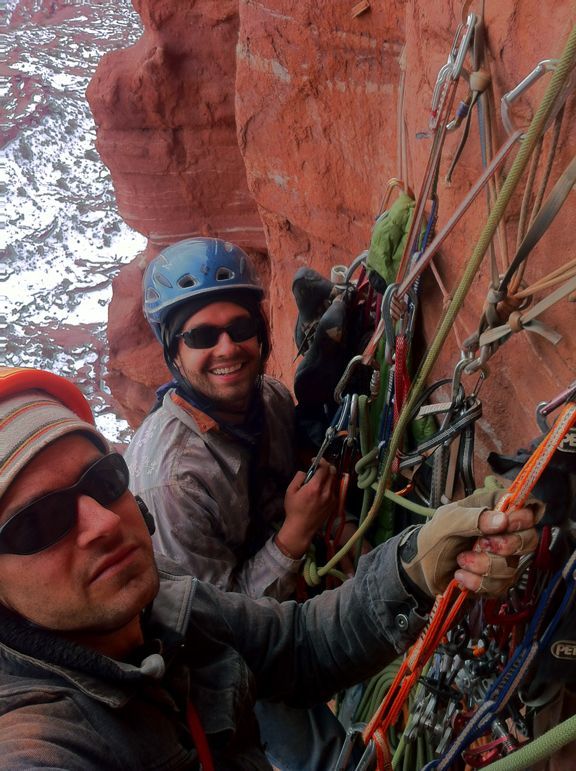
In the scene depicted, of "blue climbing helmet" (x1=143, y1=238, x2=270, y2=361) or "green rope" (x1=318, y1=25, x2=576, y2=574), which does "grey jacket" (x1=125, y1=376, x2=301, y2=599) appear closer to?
"blue climbing helmet" (x1=143, y1=238, x2=270, y2=361)

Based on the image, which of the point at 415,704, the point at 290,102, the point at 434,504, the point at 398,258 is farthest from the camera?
the point at 290,102

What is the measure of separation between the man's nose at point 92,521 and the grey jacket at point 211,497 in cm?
73

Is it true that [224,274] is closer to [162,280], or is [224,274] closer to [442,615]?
[162,280]

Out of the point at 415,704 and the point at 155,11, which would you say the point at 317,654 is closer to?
the point at 415,704

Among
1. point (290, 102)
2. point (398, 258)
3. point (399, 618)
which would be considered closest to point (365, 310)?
point (398, 258)

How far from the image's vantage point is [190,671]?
1264mm

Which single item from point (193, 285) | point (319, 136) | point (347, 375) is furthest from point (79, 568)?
point (319, 136)

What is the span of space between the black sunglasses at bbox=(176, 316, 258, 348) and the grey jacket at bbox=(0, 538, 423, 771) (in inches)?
32.3

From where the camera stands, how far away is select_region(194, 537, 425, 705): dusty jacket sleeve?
138cm

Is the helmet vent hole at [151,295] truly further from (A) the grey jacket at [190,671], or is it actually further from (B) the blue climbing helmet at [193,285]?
(A) the grey jacket at [190,671]

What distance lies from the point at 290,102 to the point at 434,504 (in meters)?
2.63

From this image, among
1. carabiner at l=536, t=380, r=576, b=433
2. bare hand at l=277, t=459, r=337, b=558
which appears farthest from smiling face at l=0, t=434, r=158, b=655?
bare hand at l=277, t=459, r=337, b=558

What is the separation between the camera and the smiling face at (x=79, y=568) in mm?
1050

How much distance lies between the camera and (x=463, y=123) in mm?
1510
